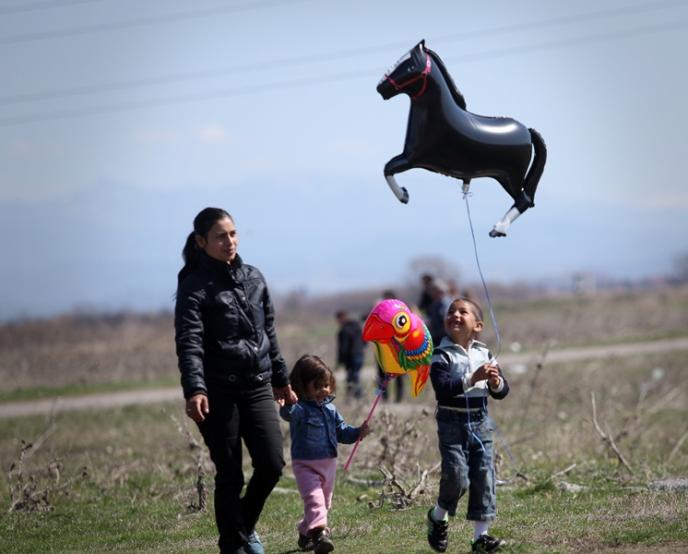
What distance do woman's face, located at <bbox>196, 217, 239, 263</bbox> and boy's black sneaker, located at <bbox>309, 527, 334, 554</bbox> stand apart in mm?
1760

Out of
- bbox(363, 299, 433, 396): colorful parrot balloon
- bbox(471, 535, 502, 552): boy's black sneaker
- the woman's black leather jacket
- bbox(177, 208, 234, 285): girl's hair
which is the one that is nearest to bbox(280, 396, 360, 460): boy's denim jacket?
the woman's black leather jacket

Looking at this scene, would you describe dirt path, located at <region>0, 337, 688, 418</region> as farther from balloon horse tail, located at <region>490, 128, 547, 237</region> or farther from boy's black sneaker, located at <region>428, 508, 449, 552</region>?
boy's black sneaker, located at <region>428, 508, 449, 552</region>

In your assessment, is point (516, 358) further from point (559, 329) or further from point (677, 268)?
point (677, 268)

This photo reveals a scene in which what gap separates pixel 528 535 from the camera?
309 inches

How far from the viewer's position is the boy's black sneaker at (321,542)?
293 inches

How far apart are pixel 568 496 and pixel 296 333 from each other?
34.7 meters

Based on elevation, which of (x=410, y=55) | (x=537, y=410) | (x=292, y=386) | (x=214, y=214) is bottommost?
(x=537, y=410)

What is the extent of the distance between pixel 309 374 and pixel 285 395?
0.68ft

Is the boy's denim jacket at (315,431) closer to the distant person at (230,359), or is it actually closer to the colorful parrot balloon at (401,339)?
the distant person at (230,359)

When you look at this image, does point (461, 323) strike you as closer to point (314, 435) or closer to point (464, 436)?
point (464, 436)

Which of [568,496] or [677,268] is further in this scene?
[677,268]

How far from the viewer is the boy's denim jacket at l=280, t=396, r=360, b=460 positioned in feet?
25.1

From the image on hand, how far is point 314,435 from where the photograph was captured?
768cm

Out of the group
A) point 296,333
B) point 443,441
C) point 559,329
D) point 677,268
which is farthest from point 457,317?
point 677,268
